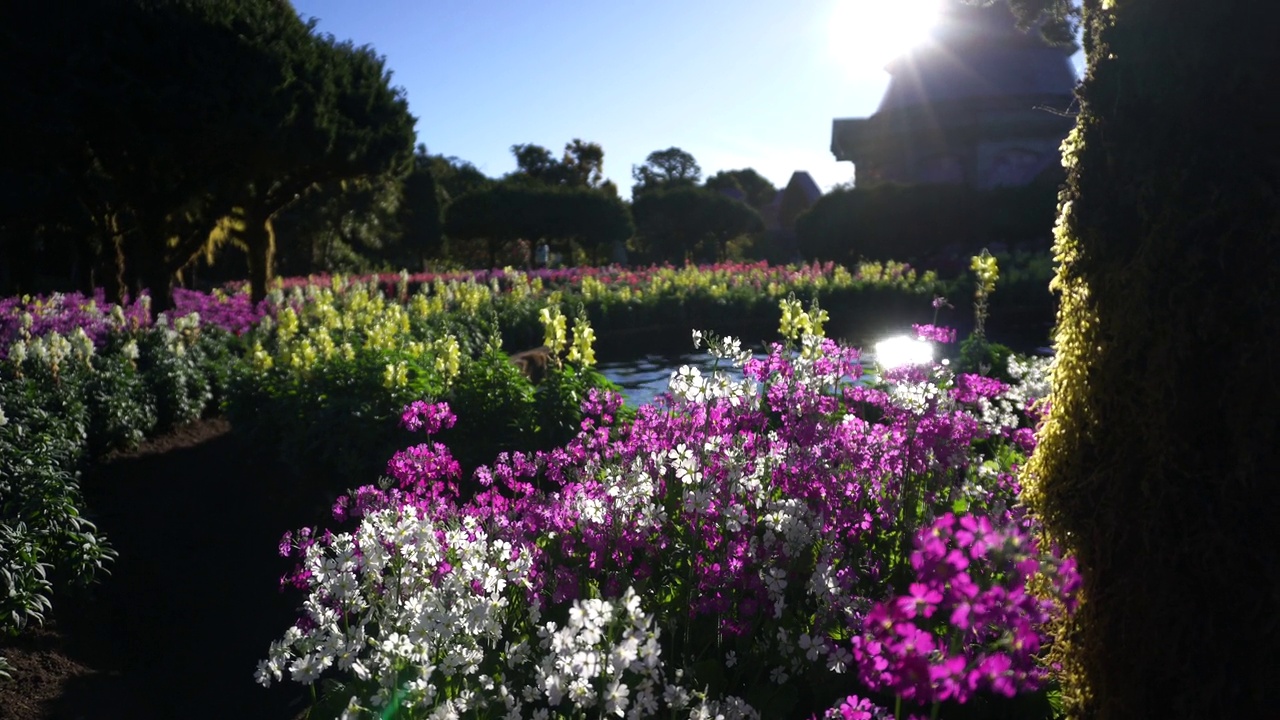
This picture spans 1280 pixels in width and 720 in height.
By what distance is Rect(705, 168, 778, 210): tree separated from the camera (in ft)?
286

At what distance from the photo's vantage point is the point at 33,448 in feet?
20.2

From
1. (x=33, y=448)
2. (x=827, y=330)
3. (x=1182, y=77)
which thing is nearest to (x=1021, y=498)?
(x=1182, y=77)

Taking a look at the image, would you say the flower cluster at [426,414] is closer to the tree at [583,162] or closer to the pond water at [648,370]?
the pond water at [648,370]

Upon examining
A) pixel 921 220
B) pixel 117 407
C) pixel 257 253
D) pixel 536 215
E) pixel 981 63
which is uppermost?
pixel 981 63

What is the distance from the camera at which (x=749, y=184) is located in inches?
3698

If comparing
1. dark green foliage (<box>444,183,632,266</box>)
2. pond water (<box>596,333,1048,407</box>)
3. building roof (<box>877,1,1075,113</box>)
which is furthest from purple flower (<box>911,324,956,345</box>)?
dark green foliage (<box>444,183,632,266</box>)

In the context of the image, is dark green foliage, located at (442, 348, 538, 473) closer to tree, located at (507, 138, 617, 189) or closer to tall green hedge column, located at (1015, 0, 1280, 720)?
tall green hedge column, located at (1015, 0, 1280, 720)

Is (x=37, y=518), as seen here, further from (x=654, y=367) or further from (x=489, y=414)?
(x=654, y=367)

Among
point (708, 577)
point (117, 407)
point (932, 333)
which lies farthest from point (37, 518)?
point (932, 333)

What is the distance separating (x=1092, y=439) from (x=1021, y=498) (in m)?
0.37

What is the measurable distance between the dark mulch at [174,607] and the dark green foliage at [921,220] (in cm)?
2997

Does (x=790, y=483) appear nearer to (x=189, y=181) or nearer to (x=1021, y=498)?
(x=1021, y=498)

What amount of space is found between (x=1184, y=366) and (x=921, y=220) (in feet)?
112

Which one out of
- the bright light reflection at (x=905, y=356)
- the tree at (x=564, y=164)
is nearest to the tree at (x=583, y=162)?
the tree at (x=564, y=164)
